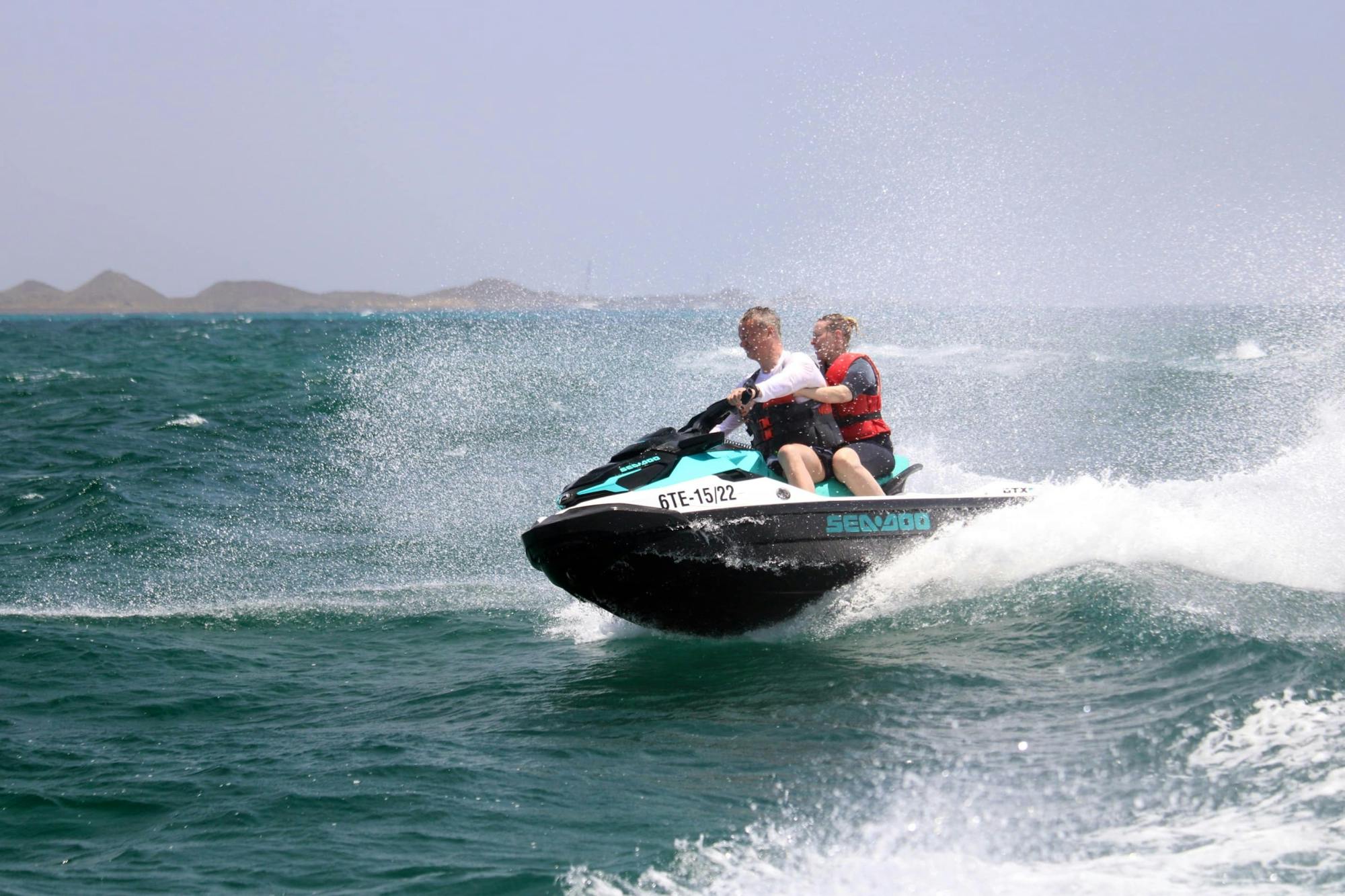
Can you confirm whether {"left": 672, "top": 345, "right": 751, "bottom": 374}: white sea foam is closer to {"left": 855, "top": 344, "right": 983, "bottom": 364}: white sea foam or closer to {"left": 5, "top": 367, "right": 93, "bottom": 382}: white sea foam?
{"left": 855, "top": 344, "right": 983, "bottom": 364}: white sea foam

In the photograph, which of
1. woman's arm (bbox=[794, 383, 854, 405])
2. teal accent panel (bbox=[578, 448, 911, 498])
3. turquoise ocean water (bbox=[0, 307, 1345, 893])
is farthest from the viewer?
woman's arm (bbox=[794, 383, 854, 405])

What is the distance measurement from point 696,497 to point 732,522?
0.23 m

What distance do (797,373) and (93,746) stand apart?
3922 mm

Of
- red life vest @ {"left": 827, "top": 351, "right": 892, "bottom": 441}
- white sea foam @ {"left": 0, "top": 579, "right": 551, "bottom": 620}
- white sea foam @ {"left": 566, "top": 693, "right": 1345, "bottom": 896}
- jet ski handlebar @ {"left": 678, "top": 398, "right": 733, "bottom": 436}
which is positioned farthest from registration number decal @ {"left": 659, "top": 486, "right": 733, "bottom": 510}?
white sea foam @ {"left": 0, "top": 579, "right": 551, "bottom": 620}

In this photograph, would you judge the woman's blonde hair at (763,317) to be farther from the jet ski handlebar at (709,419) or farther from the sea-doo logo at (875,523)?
the sea-doo logo at (875,523)

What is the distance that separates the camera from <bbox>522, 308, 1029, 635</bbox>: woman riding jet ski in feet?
20.1

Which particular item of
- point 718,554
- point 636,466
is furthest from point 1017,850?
point 636,466

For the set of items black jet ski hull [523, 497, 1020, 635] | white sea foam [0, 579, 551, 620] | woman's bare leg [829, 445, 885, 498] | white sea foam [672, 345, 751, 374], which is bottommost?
white sea foam [0, 579, 551, 620]

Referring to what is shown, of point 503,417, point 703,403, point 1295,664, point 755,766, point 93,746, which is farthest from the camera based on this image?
point 503,417

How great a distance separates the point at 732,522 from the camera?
20.3ft

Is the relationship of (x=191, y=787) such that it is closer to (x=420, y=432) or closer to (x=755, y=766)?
(x=755, y=766)

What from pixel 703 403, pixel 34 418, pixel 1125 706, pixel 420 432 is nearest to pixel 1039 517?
pixel 1125 706

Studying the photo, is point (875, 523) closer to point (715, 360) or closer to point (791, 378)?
point (791, 378)

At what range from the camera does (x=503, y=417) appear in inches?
689
